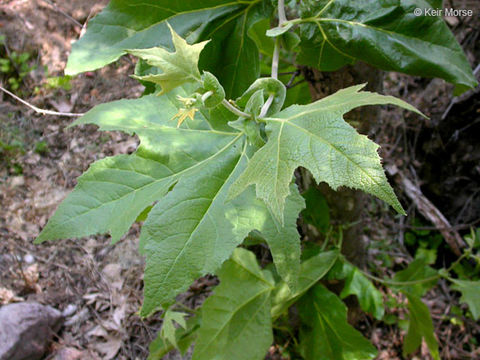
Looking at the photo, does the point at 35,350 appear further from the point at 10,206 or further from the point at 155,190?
the point at 155,190

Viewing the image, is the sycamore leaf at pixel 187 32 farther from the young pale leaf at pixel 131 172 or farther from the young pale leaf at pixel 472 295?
the young pale leaf at pixel 472 295

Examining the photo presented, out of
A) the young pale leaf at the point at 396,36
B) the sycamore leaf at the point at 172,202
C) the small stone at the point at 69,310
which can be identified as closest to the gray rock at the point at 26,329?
the small stone at the point at 69,310

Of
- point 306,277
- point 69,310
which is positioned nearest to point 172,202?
point 306,277

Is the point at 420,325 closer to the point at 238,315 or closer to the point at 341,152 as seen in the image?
the point at 238,315

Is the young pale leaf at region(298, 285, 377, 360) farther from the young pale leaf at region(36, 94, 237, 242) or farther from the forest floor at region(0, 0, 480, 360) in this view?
the young pale leaf at region(36, 94, 237, 242)

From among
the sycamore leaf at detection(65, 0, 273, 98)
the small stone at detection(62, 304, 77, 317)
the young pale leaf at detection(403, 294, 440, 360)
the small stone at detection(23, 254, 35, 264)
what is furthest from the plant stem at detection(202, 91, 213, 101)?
the small stone at detection(23, 254, 35, 264)

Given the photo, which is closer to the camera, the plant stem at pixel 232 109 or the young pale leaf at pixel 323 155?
the young pale leaf at pixel 323 155

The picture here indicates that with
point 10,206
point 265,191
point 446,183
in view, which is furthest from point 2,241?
point 446,183
